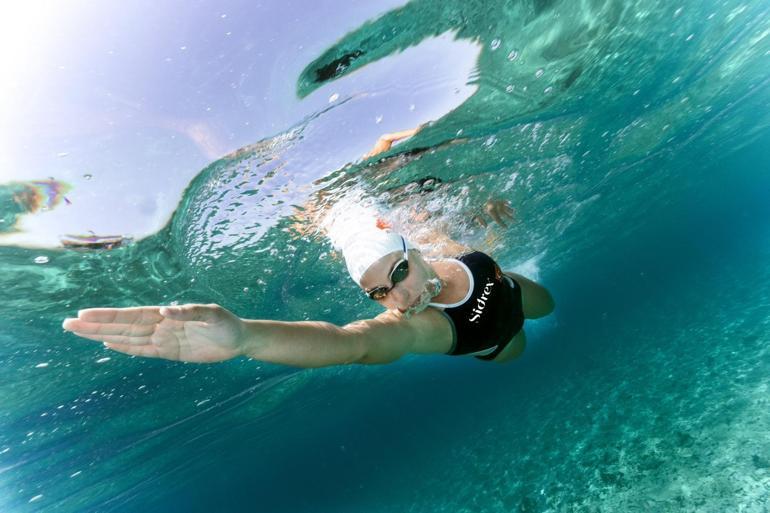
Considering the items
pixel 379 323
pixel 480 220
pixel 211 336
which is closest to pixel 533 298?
pixel 379 323

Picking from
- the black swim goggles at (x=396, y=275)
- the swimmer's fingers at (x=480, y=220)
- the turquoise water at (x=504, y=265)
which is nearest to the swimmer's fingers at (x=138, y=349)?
the black swim goggles at (x=396, y=275)

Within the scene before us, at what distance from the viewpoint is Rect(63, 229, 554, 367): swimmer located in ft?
9.01

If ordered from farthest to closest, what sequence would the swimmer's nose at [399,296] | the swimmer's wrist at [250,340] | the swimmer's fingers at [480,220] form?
the swimmer's fingers at [480,220] < the swimmer's nose at [399,296] < the swimmer's wrist at [250,340]

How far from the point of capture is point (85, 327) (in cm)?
259

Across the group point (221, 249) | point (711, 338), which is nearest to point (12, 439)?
point (221, 249)

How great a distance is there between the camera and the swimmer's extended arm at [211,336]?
105 inches

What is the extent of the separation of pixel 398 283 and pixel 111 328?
334 centimetres

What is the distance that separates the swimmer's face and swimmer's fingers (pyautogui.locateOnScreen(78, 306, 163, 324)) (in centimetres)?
299

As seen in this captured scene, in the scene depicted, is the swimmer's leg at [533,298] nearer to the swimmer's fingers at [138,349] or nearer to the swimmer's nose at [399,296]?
the swimmer's nose at [399,296]

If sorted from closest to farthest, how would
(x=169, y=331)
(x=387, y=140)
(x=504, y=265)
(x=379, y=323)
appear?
(x=169, y=331) → (x=379, y=323) → (x=387, y=140) → (x=504, y=265)

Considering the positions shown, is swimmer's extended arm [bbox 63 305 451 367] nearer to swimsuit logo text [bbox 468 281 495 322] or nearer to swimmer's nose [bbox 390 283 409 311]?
swimmer's nose [bbox 390 283 409 311]

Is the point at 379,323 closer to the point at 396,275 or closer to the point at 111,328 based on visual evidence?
the point at 396,275

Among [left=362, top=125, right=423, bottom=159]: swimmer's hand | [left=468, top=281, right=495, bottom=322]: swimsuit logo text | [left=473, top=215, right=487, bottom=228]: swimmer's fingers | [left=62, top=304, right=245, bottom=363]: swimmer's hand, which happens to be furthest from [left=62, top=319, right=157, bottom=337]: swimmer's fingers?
[left=473, top=215, right=487, bottom=228]: swimmer's fingers

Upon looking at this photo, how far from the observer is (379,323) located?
4301mm
